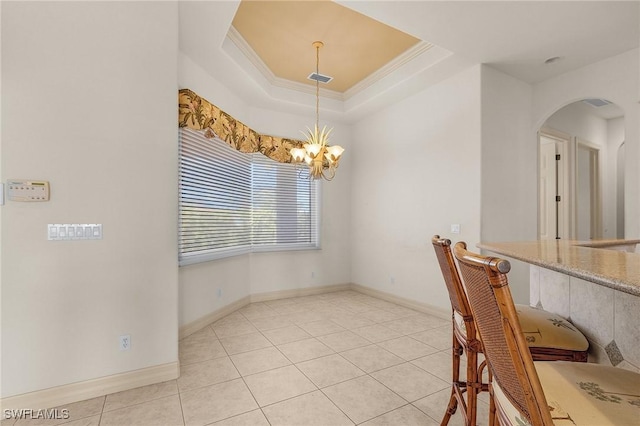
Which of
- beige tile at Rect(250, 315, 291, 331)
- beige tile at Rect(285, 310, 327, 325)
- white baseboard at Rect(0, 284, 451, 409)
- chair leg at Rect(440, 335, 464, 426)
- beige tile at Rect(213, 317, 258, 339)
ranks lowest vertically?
beige tile at Rect(285, 310, 327, 325)

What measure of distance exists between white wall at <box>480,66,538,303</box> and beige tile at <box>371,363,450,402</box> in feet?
5.74

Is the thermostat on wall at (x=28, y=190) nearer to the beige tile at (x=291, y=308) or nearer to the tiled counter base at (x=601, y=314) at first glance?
the beige tile at (x=291, y=308)

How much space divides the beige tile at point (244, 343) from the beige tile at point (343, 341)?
607 millimetres

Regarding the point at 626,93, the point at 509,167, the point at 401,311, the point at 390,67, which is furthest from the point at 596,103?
the point at 401,311

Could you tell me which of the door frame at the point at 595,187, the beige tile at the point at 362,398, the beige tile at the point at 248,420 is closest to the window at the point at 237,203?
the beige tile at the point at 248,420

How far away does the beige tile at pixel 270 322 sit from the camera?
365cm

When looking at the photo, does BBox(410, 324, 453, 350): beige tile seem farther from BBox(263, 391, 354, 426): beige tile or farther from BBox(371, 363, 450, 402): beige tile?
BBox(263, 391, 354, 426): beige tile

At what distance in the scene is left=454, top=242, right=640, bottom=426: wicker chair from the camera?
0.68 meters

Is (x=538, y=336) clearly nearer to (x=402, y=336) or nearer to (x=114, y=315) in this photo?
(x=402, y=336)

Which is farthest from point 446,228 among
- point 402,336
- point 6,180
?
point 6,180

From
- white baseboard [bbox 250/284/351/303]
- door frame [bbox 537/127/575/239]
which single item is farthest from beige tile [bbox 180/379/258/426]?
door frame [bbox 537/127/575/239]

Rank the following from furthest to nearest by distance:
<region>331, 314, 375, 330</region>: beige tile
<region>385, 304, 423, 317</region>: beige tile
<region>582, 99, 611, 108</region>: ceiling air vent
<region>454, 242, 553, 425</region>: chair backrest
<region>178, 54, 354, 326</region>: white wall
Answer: <region>582, 99, 611, 108</region>: ceiling air vent, <region>385, 304, 423, 317</region>: beige tile, <region>331, 314, 375, 330</region>: beige tile, <region>178, 54, 354, 326</region>: white wall, <region>454, 242, 553, 425</region>: chair backrest

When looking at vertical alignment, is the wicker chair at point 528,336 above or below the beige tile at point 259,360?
above

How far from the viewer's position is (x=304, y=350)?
9.86 ft
